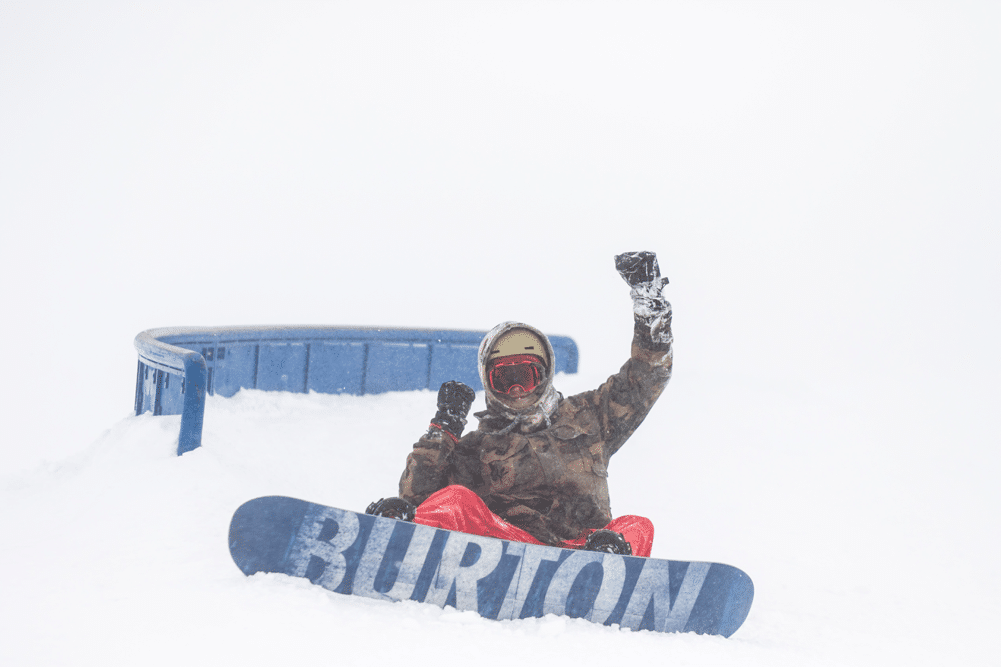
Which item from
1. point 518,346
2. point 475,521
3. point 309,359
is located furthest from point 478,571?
point 309,359

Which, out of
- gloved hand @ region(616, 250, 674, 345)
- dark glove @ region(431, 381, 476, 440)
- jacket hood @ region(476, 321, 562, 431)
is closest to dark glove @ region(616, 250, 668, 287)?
gloved hand @ region(616, 250, 674, 345)

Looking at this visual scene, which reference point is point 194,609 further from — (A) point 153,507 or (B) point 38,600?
(A) point 153,507

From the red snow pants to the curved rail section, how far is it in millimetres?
2355

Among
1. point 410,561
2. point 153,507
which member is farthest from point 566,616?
point 153,507

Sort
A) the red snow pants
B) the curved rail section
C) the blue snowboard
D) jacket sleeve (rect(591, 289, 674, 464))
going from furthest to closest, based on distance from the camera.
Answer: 1. the curved rail section
2. jacket sleeve (rect(591, 289, 674, 464))
3. the red snow pants
4. the blue snowboard

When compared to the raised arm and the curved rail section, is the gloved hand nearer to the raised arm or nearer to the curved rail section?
the raised arm

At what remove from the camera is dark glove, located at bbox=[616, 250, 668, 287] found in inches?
116

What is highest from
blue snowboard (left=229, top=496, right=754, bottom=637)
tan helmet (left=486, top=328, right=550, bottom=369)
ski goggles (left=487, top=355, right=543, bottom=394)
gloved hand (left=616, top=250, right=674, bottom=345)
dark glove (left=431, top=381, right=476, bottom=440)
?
gloved hand (left=616, top=250, right=674, bottom=345)

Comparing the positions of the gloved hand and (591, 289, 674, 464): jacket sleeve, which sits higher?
the gloved hand

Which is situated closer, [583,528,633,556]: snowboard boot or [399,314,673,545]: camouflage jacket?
[583,528,633,556]: snowboard boot

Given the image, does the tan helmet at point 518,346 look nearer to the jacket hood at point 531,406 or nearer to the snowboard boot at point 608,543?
the jacket hood at point 531,406

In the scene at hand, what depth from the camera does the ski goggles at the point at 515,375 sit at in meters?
3.10

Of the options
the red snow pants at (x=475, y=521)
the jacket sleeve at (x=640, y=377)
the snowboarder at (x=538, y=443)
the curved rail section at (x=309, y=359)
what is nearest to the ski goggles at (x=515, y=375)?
the snowboarder at (x=538, y=443)

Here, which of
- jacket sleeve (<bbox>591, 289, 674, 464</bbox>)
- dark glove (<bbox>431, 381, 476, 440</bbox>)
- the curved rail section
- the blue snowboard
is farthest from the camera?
the curved rail section
